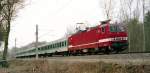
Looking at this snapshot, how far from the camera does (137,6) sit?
2205 inches

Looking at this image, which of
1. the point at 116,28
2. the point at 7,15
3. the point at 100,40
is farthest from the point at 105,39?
the point at 7,15

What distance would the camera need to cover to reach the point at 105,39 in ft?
92.9

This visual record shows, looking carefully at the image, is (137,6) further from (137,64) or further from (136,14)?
(137,64)

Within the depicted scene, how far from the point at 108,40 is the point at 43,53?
31244 millimetres

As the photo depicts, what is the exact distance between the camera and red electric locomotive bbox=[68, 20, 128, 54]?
27.6m

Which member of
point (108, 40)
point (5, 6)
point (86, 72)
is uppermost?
point (5, 6)

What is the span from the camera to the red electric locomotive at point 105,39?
2764 cm

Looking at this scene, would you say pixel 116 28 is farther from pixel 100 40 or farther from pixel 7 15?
pixel 7 15

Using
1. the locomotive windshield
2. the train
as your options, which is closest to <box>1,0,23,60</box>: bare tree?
the train

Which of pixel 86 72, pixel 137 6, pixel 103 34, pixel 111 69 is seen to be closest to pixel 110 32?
pixel 103 34

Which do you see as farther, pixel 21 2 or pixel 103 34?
pixel 21 2

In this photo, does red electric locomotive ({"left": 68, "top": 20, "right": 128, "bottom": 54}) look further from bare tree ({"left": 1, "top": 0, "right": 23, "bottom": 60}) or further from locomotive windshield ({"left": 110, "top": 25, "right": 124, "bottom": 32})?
bare tree ({"left": 1, "top": 0, "right": 23, "bottom": 60})

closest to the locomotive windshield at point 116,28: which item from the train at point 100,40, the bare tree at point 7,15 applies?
the train at point 100,40

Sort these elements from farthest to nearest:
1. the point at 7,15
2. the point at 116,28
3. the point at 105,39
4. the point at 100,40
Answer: the point at 7,15, the point at 100,40, the point at 116,28, the point at 105,39
